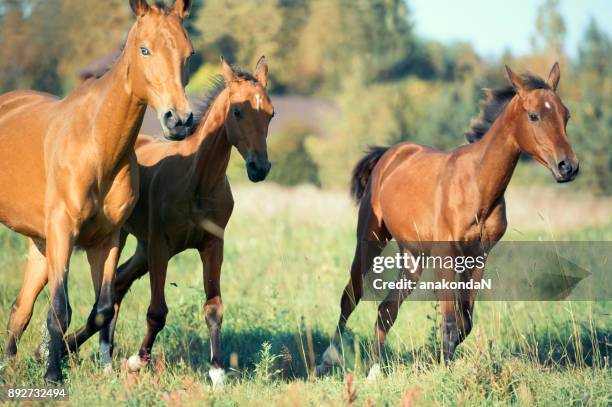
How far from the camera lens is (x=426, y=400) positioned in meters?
5.49

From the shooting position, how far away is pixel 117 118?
19.6ft

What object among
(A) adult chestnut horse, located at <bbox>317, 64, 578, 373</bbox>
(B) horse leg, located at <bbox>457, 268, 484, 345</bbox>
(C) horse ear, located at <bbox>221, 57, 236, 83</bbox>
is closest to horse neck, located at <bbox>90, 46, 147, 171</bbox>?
(C) horse ear, located at <bbox>221, 57, 236, 83</bbox>

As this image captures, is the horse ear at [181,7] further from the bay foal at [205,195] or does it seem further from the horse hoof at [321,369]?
the horse hoof at [321,369]

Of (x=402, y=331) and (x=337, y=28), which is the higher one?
(x=337, y=28)

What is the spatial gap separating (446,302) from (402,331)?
1969 millimetres

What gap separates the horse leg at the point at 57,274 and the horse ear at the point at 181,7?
5.18 feet

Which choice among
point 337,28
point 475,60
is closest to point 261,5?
point 337,28

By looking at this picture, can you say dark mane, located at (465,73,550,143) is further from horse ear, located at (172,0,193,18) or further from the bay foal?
horse ear, located at (172,0,193,18)

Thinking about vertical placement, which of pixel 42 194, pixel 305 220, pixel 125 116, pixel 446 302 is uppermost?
pixel 125 116

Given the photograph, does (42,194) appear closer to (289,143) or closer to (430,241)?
(430,241)

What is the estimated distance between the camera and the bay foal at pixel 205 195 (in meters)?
6.93

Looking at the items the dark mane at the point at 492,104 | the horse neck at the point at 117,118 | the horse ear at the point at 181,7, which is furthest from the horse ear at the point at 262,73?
the dark mane at the point at 492,104

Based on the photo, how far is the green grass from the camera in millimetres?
5566

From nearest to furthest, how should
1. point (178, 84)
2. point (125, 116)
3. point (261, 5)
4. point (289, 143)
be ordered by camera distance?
point (178, 84) → point (125, 116) → point (289, 143) → point (261, 5)
